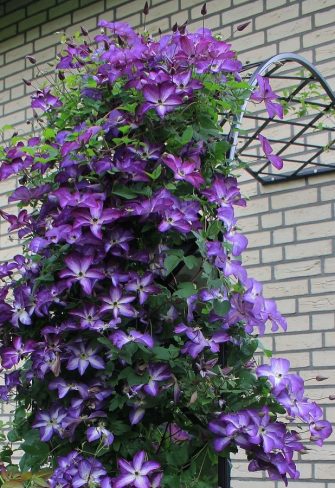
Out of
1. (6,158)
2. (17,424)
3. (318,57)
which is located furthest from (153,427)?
(318,57)

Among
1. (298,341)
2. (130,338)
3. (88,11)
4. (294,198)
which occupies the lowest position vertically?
(298,341)

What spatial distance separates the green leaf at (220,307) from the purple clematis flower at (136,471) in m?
0.32

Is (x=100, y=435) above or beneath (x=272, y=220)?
beneath

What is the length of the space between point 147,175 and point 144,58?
0.28 m

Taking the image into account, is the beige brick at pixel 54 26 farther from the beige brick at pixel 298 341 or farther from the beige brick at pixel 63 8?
the beige brick at pixel 298 341

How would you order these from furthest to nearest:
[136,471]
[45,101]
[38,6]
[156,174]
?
1. [38,6]
2. [45,101]
3. [156,174]
4. [136,471]

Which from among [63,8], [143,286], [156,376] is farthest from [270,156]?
[63,8]

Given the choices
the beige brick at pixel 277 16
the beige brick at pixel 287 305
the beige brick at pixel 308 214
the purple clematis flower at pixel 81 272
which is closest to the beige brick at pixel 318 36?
the beige brick at pixel 277 16

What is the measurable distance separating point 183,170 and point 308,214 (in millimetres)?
1588

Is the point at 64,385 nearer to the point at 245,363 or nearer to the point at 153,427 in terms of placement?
the point at 153,427

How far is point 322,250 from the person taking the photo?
10.2ft

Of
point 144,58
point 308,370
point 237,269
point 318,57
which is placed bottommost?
point 308,370

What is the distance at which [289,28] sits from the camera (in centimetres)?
334

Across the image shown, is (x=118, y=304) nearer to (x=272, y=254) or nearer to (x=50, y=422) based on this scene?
(x=50, y=422)
